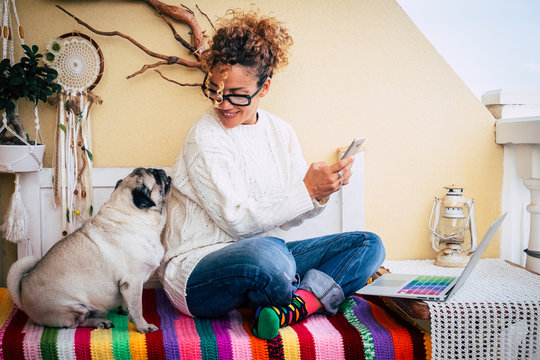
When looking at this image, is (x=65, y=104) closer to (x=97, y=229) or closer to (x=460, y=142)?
(x=97, y=229)

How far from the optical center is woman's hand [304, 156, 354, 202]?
169 cm

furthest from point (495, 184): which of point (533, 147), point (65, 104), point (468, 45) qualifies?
point (65, 104)

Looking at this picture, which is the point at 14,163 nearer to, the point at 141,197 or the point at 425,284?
the point at 141,197

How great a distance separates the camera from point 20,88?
1873 millimetres

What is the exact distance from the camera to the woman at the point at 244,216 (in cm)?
157

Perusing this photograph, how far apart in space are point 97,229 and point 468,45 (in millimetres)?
1885

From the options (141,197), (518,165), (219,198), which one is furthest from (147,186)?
(518,165)

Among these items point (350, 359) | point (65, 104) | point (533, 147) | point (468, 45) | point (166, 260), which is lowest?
point (350, 359)

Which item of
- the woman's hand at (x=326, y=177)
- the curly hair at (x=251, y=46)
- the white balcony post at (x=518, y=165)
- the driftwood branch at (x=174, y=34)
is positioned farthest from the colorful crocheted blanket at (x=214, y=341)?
the driftwood branch at (x=174, y=34)

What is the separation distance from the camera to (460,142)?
233cm

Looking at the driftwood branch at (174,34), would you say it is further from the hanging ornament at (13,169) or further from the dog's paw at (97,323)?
the dog's paw at (97,323)

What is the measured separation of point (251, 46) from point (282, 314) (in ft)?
3.01

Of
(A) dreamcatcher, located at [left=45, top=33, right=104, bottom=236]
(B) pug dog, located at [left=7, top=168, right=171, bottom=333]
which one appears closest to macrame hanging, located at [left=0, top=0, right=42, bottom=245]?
(A) dreamcatcher, located at [left=45, top=33, right=104, bottom=236]

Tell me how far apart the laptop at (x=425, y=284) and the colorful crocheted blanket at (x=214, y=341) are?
11 cm
